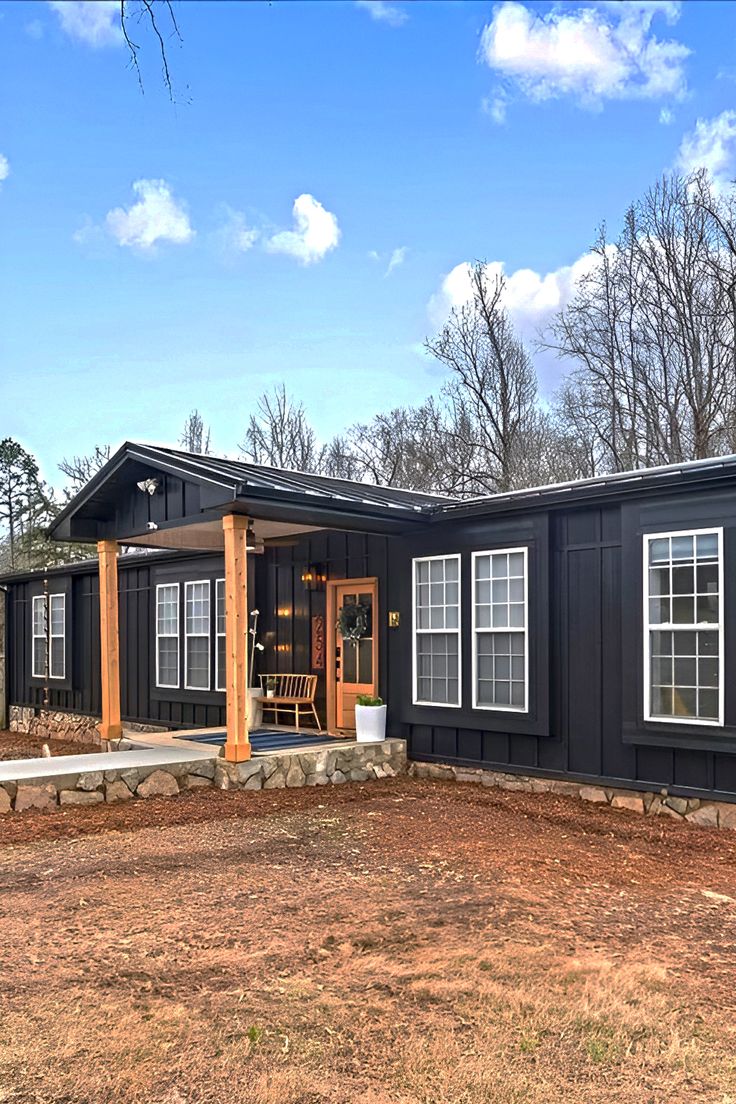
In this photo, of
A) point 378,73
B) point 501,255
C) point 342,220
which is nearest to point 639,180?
point 501,255

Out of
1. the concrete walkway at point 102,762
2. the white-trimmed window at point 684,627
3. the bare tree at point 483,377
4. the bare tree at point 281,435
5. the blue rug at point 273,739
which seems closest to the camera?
the white-trimmed window at point 684,627

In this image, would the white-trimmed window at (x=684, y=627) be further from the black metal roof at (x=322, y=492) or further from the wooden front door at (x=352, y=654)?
the wooden front door at (x=352, y=654)

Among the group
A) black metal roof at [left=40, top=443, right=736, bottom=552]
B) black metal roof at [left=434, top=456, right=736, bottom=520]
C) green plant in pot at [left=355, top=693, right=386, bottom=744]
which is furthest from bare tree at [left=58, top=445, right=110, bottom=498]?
black metal roof at [left=434, top=456, right=736, bottom=520]

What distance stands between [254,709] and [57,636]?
6.82m

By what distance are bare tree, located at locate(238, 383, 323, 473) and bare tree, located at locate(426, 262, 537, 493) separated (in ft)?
23.9

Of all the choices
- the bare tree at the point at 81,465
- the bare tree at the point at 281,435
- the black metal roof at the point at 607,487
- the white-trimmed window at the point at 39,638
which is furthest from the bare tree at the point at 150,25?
the bare tree at the point at 81,465

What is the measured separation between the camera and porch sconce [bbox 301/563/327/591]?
393 inches

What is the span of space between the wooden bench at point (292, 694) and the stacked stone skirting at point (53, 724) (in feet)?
14.7

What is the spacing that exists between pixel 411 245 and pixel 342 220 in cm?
322

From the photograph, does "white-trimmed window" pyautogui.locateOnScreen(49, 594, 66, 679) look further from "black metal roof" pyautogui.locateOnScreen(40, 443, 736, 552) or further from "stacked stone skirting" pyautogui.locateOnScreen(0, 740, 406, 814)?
"stacked stone skirting" pyautogui.locateOnScreen(0, 740, 406, 814)

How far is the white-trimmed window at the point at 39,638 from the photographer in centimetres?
1597

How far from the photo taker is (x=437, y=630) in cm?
854

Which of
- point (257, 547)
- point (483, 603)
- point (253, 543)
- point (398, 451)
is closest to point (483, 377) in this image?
point (398, 451)

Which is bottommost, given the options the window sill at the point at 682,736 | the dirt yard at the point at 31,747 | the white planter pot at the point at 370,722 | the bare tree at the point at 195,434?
the dirt yard at the point at 31,747
